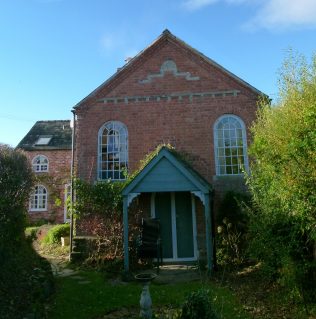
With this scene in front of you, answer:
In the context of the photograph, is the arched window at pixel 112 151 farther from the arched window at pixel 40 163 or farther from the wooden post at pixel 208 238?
the arched window at pixel 40 163

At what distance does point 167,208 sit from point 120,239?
2127 mm

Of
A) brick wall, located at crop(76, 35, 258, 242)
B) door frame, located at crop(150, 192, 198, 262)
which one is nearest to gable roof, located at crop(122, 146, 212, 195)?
door frame, located at crop(150, 192, 198, 262)

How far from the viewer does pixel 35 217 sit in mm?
25562

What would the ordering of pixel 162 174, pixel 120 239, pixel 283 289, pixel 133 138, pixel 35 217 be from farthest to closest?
1. pixel 35 217
2. pixel 133 138
3. pixel 120 239
4. pixel 162 174
5. pixel 283 289

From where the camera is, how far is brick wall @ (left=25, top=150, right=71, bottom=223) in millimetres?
25422

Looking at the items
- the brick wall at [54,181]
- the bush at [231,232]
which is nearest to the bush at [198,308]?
the bush at [231,232]

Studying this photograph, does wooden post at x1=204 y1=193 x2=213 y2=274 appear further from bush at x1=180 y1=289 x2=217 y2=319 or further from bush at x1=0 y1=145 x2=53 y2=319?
bush at x1=180 y1=289 x2=217 y2=319

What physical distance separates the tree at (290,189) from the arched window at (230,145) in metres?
4.51

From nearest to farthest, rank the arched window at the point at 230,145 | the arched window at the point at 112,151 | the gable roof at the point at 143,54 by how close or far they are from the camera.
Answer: the arched window at the point at 230,145, the arched window at the point at 112,151, the gable roof at the point at 143,54

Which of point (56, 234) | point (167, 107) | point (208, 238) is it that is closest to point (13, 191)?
point (208, 238)

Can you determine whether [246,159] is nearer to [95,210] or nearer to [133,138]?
[133,138]

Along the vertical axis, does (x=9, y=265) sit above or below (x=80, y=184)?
below

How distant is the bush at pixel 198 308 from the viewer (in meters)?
5.34

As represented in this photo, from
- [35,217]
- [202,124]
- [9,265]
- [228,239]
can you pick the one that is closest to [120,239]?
[228,239]
